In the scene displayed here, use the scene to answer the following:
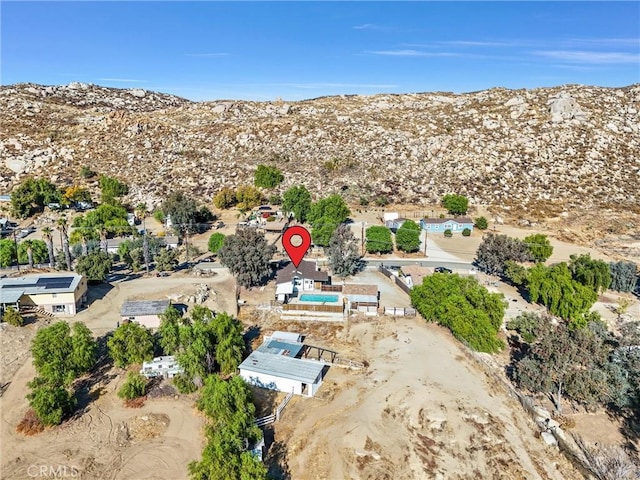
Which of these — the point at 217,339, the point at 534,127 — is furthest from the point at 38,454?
the point at 534,127

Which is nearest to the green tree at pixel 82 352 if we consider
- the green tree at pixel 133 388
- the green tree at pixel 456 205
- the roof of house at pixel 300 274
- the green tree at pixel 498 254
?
the green tree at pixel 133 388

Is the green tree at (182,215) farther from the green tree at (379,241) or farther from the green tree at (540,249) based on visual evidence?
the green tree at (540,249)

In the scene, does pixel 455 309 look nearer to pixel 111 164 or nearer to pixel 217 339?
pixel 217 339

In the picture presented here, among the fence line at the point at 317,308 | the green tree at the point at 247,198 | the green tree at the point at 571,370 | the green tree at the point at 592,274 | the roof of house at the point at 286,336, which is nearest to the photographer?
the green tree at the point at 571,370

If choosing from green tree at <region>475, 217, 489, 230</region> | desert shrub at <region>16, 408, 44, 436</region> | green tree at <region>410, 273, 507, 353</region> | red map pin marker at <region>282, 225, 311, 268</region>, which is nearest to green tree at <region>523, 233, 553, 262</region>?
green tree at <region>475, 217, 489, 230</region>

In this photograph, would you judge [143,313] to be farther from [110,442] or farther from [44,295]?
[110,442]

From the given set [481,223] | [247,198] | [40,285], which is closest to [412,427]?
[40,285]
